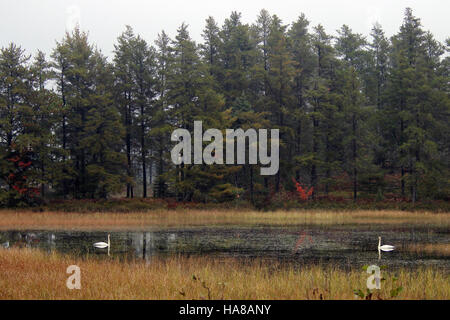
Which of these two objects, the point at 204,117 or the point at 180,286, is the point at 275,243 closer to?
the point at 180,286

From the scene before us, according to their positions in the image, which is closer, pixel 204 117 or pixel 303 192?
pixel 204 117

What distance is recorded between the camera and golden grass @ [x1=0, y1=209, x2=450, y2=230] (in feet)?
103

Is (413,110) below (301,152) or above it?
above

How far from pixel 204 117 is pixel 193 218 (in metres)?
11.5

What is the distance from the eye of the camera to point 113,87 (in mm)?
47656

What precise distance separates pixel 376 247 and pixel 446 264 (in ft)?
15.8

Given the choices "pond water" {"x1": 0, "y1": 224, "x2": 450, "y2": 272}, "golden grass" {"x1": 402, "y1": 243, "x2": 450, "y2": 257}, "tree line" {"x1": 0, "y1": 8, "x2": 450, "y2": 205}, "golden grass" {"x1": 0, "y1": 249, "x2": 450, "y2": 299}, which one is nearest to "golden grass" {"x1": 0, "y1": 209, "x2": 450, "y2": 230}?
"pond water" {"x1": 0, "y1": 224, "x2": 450, "y2": 272}

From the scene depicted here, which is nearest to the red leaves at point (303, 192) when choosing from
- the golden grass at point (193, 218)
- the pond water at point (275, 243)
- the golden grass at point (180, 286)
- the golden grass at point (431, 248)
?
the golden grass at point (193, 218)

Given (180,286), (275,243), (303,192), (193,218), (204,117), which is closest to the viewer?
(180,286)

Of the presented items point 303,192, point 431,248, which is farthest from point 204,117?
point 431,248

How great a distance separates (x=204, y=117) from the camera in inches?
1700

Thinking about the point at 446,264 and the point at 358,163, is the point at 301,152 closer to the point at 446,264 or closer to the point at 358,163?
the point at 358,163

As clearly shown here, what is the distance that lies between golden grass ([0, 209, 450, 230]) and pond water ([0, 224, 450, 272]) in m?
2.68
